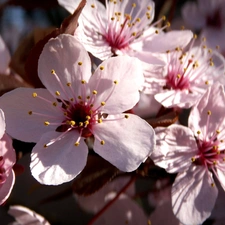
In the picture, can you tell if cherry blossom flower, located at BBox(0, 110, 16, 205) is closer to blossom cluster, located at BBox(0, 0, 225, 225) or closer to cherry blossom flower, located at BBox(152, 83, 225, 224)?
blossom cluster, located at BBox(0, 0, 225, 225)

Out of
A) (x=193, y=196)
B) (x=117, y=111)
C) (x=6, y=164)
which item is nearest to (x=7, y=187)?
(x=6, y=164)

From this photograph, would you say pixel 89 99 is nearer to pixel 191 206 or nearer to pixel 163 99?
pixel 163 99

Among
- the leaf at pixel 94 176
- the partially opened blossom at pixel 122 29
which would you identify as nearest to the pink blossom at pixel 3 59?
the partially opened blossom at pixel 122 29

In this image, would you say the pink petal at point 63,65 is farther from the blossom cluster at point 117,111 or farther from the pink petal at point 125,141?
the pink petal at point 125,141

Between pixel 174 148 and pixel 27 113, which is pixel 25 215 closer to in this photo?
pixel 27 113

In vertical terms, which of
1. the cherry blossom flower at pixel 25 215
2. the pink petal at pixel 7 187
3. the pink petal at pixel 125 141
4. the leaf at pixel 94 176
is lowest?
the cherry blossom flower at pixel 25 215

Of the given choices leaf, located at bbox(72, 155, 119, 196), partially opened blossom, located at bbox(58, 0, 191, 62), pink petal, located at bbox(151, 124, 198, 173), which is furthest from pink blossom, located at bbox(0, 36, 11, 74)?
pink petal, located at bbox(151, 124, 198, 173)
